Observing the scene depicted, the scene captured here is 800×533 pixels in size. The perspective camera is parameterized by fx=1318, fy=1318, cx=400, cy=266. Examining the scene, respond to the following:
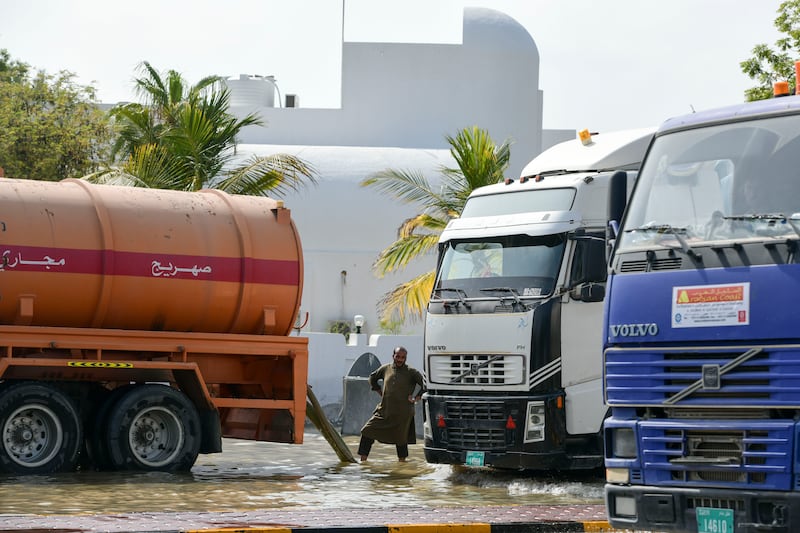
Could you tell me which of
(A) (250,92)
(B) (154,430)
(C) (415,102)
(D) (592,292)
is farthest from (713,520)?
(A) (250,92)

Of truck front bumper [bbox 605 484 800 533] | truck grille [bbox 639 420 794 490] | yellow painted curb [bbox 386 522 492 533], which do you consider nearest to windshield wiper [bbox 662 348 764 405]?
truck grille [bbox 639 420 794 490]

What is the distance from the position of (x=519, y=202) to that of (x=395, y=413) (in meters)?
4.16

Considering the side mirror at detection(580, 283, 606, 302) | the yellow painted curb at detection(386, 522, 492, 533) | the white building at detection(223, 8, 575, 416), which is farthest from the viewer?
the white building at detection(223, 8, 575, 416)

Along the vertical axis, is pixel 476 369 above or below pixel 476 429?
above

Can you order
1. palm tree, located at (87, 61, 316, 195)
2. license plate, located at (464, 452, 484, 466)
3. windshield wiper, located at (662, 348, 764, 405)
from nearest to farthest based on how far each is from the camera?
windshield wiper, located at (662, 348, 764, 405) < license plate, located at (464, 452, 484, 466) < palm tree, located at (87, 61, 316, 195)

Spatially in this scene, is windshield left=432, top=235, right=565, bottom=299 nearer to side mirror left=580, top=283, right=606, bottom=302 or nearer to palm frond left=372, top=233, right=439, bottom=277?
side mirror left=580, top=283, right=606, bottom=302

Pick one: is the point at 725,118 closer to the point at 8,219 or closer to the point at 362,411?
the point at 8,219

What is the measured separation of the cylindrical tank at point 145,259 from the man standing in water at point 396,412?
189 centimetres

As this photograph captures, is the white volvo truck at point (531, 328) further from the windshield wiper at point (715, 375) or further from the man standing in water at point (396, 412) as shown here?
the windshield wiper at point (715, 375)

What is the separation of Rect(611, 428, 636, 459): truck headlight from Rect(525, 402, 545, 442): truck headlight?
5.10 m

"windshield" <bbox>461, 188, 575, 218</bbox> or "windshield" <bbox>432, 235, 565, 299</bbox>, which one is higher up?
"windshield" <bbox>461, 188, 575, 218</bbox>

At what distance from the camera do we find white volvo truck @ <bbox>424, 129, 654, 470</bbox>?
530 inches

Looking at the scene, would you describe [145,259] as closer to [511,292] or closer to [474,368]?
[474,368]

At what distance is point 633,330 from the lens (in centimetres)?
820
